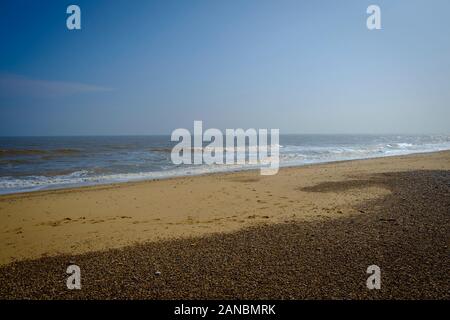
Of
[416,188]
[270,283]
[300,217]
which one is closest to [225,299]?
[270,283]

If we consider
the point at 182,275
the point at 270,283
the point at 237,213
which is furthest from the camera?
the point at 237,213

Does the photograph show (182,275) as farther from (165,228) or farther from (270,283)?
(165,228)

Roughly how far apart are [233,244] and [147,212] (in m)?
4.30

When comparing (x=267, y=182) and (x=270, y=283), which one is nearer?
(x=270, y=283)

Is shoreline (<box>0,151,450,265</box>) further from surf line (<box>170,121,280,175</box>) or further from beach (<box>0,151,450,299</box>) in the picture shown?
surf line (<box>170,121,280,175</box>)

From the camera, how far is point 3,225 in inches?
320

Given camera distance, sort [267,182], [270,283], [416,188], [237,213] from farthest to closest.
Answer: [267,182]
[416,188]
[237,213]
[270,283]

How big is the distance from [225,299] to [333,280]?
1.69 metres

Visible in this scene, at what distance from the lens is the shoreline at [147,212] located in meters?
6.57

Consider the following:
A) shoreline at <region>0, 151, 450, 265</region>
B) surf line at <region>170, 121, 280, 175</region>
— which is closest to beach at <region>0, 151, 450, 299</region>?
shoreline at <region>0, 151, 450, 265</region>

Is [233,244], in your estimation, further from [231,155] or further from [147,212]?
[231,155]

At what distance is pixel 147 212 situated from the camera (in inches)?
360

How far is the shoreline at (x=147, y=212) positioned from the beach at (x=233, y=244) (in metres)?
0.04

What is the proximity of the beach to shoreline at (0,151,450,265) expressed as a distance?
0.04m
